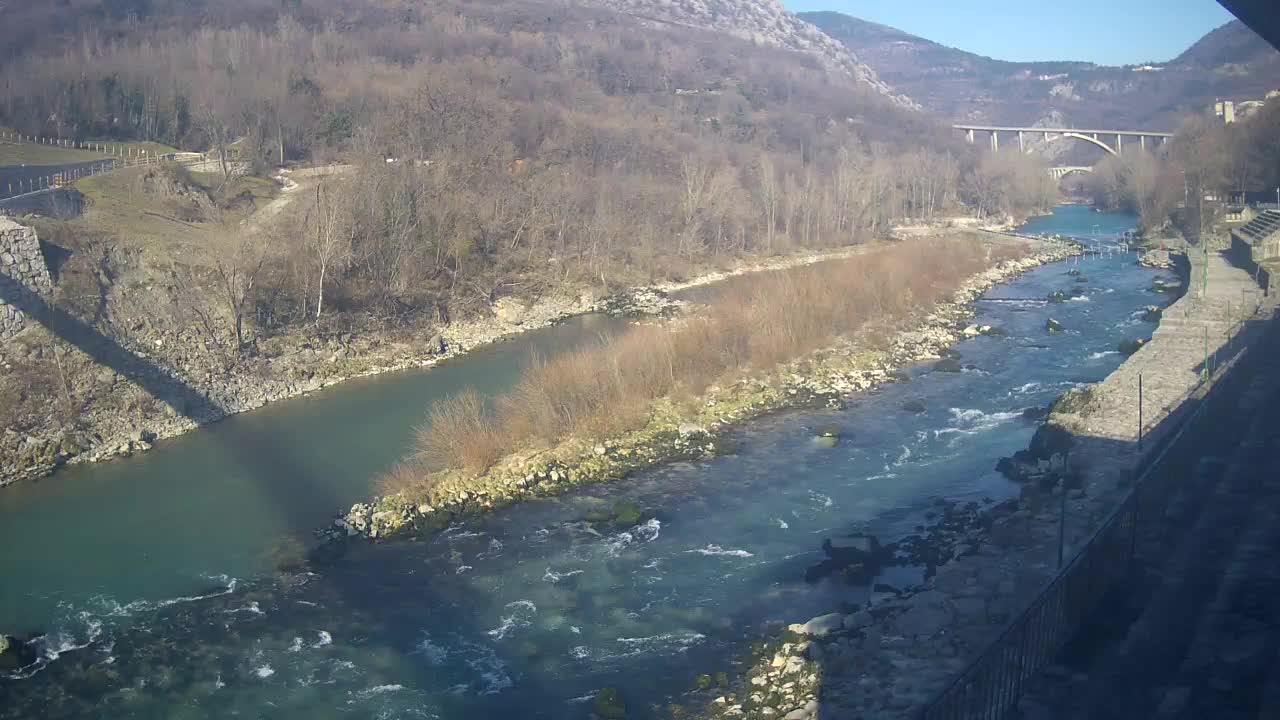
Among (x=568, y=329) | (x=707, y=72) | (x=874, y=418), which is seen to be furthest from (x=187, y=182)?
(x=707, y=72)

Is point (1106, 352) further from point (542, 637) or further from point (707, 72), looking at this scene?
point (707, 72)

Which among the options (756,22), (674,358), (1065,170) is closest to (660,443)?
(674,358)

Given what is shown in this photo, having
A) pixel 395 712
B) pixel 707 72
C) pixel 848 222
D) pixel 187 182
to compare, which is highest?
pixel 707 72

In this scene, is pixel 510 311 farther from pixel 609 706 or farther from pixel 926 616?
pixel 609 706

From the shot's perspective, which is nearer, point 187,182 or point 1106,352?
point 1106,352

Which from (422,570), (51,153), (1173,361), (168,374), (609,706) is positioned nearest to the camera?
(609,706)

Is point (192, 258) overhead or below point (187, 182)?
below
